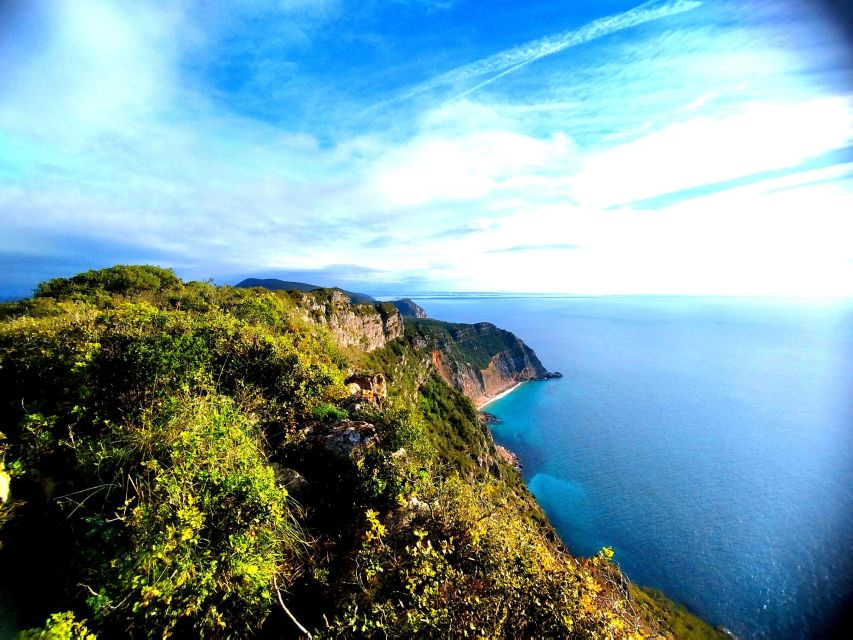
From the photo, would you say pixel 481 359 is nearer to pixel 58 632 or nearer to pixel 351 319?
pixel 351 319

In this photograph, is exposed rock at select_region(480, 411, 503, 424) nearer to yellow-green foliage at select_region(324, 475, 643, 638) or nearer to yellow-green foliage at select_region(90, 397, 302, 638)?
yellow-green foliage at select_region(324, 475, 643, 638)

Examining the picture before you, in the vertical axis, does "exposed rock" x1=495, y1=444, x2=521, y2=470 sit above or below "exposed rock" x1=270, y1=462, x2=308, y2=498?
below

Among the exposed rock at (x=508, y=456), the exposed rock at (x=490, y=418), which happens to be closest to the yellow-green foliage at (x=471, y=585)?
the exposed rock at (x=508, y=456)

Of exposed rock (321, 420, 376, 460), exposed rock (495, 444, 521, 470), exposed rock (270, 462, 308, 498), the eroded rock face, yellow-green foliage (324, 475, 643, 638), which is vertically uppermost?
exposed rock (321, 420, 376, 460)

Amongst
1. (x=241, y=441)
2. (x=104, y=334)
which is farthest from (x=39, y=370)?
(x=241, y=441)

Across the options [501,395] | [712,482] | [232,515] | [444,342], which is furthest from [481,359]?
[232,515]

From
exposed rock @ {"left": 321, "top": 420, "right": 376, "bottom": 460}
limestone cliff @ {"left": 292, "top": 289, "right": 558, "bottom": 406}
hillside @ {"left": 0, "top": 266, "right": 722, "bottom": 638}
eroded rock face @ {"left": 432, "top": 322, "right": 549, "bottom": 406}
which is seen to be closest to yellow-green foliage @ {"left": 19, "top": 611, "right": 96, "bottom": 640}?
hillside @ {"left": 0, "top": 266, "right": 722, "bottom": 638}

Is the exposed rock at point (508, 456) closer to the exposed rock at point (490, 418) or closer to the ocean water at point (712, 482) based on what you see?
the ocean water at point (712, 482)
